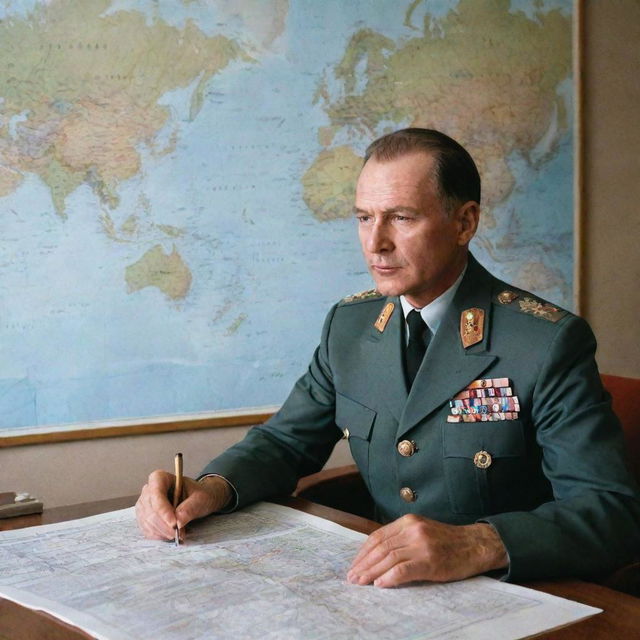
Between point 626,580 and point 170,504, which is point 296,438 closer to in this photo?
point 170,504

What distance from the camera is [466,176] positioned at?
1.90 m

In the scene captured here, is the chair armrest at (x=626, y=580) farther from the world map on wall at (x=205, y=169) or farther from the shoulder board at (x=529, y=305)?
the world map on wall at (x=205, y=169)

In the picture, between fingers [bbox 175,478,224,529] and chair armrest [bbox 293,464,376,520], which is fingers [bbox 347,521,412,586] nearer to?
fingers [bbox 175,478,224,529]

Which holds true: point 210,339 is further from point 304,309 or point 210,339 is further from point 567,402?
point 567,402

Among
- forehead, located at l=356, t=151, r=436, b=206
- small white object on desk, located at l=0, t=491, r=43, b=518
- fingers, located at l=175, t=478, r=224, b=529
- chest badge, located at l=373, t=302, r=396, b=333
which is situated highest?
forehead, located at l=356, t=151, r=436, b=206

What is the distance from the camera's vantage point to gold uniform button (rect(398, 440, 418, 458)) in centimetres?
185

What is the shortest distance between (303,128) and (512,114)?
888 mm

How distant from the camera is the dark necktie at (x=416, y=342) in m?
1.94

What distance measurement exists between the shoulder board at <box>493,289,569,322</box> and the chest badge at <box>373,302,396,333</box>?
237 millimetres

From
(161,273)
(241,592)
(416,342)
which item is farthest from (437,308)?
(161,273)

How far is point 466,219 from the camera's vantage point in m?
1.92

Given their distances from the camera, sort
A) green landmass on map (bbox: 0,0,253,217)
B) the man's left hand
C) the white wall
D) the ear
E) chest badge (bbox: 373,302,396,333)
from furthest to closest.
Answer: the white wall → green landmass on map (bbox: 0,0,253,217) → chest badge (bbox: 373,302,396,333) → the ear → the man's left hand

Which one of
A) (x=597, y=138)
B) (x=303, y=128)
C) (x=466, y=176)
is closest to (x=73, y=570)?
(x=466, y=176)

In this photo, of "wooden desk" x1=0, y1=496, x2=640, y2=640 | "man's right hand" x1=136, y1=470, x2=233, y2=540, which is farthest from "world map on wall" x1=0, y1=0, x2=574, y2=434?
"wooden desk" x1=0, y1=496, x2=640, y2=640
